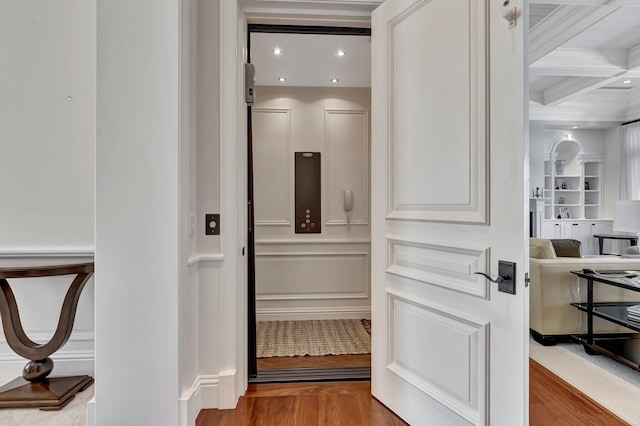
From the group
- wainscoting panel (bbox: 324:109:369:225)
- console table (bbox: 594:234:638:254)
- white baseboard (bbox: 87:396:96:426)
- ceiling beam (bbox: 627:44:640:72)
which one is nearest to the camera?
white baseboard (bbox: 87:396:96:426)

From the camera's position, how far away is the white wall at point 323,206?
3.61 metres

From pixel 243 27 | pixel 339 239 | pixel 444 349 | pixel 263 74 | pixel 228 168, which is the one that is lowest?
pixel 444 349

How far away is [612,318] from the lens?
2439mm

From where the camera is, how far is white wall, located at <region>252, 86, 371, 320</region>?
3.61m

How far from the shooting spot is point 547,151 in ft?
21.6

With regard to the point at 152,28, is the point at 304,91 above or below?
above

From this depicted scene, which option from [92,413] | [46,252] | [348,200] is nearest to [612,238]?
[348,200]

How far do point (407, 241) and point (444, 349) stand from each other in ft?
1.77

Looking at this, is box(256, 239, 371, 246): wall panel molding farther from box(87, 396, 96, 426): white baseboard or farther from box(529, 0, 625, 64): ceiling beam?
box(529, 0, 625, 64): ceiling beam

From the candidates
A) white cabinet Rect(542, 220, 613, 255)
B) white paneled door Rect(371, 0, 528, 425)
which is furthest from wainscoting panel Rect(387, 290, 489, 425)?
white cabinet Rect(542, 220, 613, 255)

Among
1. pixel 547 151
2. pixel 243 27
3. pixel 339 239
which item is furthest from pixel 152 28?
pixel 547 151

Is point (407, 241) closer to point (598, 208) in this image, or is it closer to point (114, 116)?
point (114, 116)

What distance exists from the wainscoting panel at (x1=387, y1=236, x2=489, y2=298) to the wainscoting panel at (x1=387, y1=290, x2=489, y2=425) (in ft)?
0.40

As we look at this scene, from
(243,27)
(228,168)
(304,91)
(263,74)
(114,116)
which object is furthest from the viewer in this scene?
(304,91)
